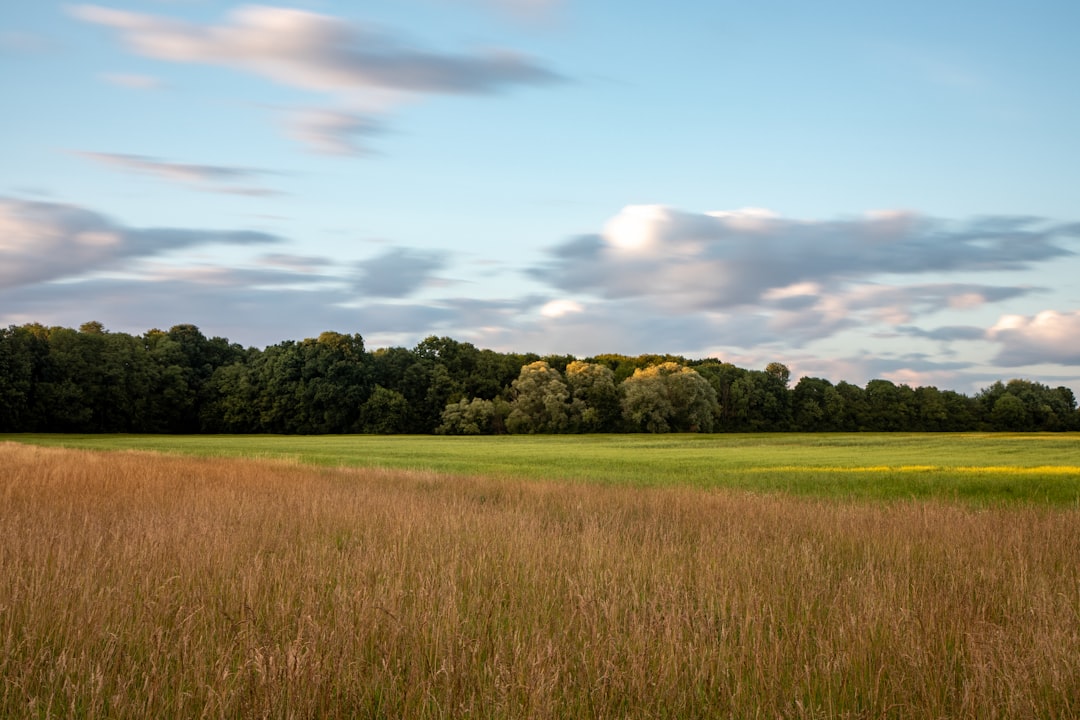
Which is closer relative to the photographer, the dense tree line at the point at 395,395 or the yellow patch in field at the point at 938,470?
the yellow patch in field at the point at 938,470

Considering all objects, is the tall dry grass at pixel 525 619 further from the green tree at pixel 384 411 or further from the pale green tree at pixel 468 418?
the green tree at pixel 384 411

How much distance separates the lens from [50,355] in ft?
288

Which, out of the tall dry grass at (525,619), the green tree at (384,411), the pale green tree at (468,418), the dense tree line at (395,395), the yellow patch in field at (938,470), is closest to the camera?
the tall dry grass at (525,619)

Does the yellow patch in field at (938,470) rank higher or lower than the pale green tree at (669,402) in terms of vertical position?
lower

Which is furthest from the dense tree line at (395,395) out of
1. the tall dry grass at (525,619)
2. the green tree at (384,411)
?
the tall dry grass at (525,619)

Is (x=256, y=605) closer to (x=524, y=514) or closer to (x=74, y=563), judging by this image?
(x=74, y=563)

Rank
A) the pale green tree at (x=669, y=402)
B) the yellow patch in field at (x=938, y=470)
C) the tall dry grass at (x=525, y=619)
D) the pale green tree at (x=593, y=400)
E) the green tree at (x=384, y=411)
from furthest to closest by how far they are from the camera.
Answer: the green tree at (x=384, y=411) < the pale green tree at (x=593, y=400) < the pale green tree at (x=669, y=402) < the yellow patch in field at (x=938, y=470) < the tall dry grass at (x=525, y=619)

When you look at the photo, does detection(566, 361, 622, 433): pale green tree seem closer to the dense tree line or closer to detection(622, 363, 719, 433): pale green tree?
the dense tree line

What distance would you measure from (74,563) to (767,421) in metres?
109

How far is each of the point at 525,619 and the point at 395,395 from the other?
3674 inches

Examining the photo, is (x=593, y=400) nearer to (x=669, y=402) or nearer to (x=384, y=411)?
(x=669, y=402)

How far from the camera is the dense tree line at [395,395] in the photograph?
88.7 metres

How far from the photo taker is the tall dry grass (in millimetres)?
5266

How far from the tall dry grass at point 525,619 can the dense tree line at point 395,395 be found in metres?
81.4
